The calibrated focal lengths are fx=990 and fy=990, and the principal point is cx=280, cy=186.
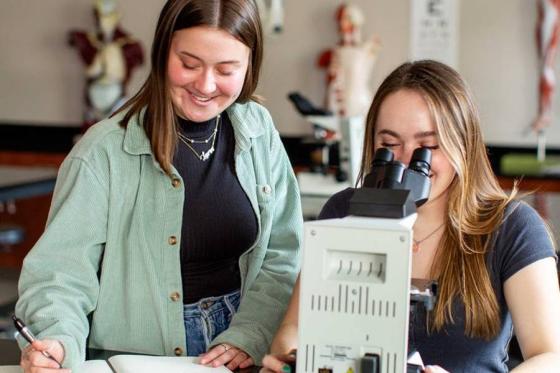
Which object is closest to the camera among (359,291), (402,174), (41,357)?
(359,291)

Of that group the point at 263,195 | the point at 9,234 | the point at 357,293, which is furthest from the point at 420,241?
the point at 9,234

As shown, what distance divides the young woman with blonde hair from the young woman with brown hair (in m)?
0.20

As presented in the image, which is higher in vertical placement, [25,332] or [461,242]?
[461,242]

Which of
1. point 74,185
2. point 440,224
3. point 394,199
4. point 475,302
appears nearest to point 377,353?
point 394,199

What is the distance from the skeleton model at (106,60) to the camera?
5551 millimetres

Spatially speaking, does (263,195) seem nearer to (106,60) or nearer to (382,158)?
(382,158)

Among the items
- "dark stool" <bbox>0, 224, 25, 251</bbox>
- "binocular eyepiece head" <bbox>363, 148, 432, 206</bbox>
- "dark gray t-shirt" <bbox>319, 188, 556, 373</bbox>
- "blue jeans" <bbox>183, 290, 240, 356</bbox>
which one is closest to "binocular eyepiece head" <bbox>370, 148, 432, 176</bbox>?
A: "binocular eyepiece head" <bbox>363, 148, 432, 206</bbox>

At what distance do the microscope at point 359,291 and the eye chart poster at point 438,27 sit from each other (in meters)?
4.11

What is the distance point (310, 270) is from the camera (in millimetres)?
1271

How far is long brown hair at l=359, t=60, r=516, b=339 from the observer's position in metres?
1.64

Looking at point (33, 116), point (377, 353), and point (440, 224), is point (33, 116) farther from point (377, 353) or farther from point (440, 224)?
point (377, 353)

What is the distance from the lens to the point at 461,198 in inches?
67.4

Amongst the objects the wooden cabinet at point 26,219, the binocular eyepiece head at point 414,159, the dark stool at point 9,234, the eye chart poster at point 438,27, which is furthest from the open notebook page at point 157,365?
the wooden cabinet at point 26,219

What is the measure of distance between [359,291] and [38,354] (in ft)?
1.82
